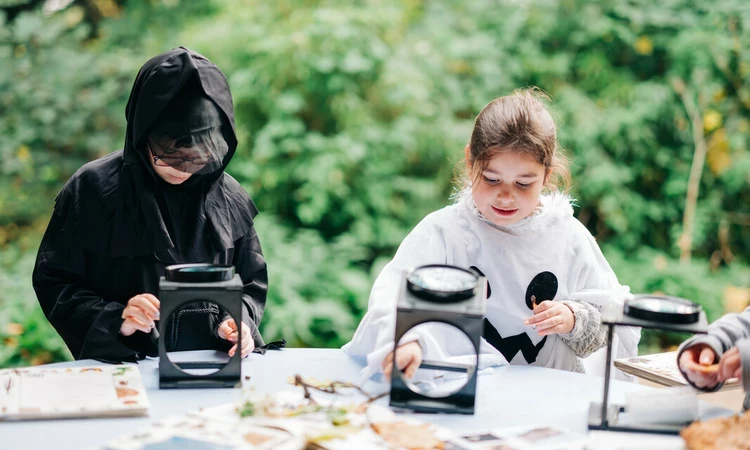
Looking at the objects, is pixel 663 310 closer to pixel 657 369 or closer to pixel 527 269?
pixel 657 369

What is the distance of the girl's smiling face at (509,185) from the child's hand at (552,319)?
10.1 inches

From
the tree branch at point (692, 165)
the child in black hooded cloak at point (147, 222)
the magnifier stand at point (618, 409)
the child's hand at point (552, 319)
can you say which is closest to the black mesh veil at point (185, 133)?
the child in black hooded cloak at point (147, 222)

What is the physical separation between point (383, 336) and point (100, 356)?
689mm

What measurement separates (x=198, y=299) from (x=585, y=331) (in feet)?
3.20

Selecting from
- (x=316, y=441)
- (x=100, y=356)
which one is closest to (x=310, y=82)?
(x=100, y=356)

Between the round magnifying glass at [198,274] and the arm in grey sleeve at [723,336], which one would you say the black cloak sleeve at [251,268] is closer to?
the round magnifying glass at [198,274]

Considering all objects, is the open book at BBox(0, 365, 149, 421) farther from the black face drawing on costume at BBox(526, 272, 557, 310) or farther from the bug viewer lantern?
the black face drawing on costume at BBox(526, 272, 557, 310)

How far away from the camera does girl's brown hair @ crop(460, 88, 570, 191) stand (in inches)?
78.4

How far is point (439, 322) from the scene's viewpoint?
5.33 feet

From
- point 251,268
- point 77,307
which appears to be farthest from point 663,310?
point 77,307

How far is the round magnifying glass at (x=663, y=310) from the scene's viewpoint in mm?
1486

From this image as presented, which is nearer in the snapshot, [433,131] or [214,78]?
[214,78]

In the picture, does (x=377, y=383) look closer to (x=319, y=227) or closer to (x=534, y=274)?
(x=534, y=274)

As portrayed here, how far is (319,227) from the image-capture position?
4.41 metres
